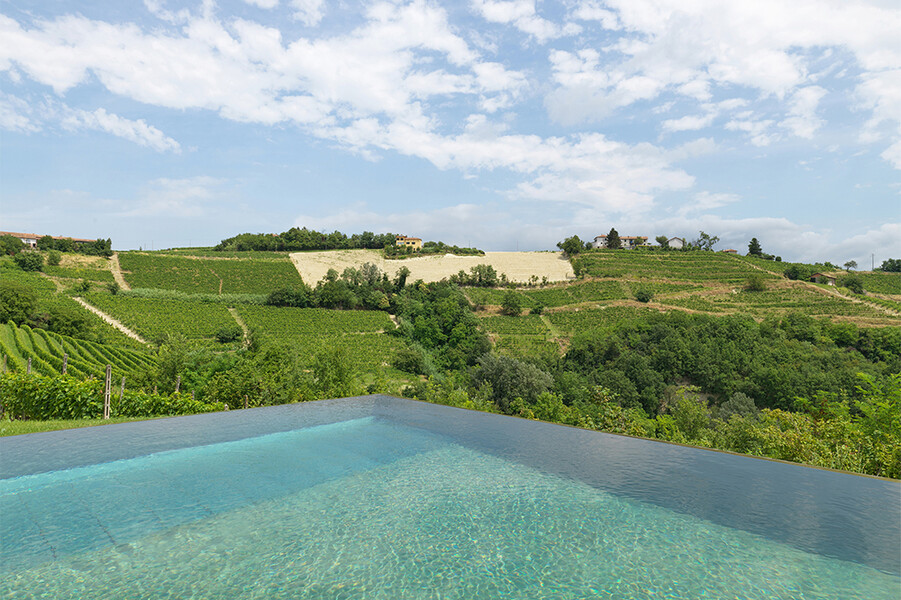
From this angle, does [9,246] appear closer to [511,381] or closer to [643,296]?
[511,381]

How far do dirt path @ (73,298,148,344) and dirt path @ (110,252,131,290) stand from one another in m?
7.50

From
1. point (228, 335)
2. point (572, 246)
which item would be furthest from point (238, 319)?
point (572, 246)

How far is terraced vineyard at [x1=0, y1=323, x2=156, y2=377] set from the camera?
17359 mm

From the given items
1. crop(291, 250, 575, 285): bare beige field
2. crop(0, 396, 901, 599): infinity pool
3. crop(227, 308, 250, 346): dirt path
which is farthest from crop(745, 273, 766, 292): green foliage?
crop(227, 308, 250, 346): dirt path

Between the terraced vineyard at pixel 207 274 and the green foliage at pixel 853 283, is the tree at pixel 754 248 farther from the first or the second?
the terraced vineyard at pixel 207 274

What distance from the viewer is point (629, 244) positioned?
7788cm

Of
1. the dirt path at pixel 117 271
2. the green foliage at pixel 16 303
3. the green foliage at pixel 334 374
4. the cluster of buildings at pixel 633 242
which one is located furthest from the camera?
the cluster of buildings at pixel 633 242

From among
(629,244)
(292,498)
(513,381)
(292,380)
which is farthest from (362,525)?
(629,244)

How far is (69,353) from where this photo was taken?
2002 cm

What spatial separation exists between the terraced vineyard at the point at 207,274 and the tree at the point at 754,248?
64.8 m

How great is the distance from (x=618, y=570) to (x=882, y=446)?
5.28 metres

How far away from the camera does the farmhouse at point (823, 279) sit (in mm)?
47094

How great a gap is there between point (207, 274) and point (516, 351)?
35028 mm

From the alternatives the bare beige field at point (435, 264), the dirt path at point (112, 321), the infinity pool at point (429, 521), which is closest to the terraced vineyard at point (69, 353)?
the dirt path at point (112, 321)
